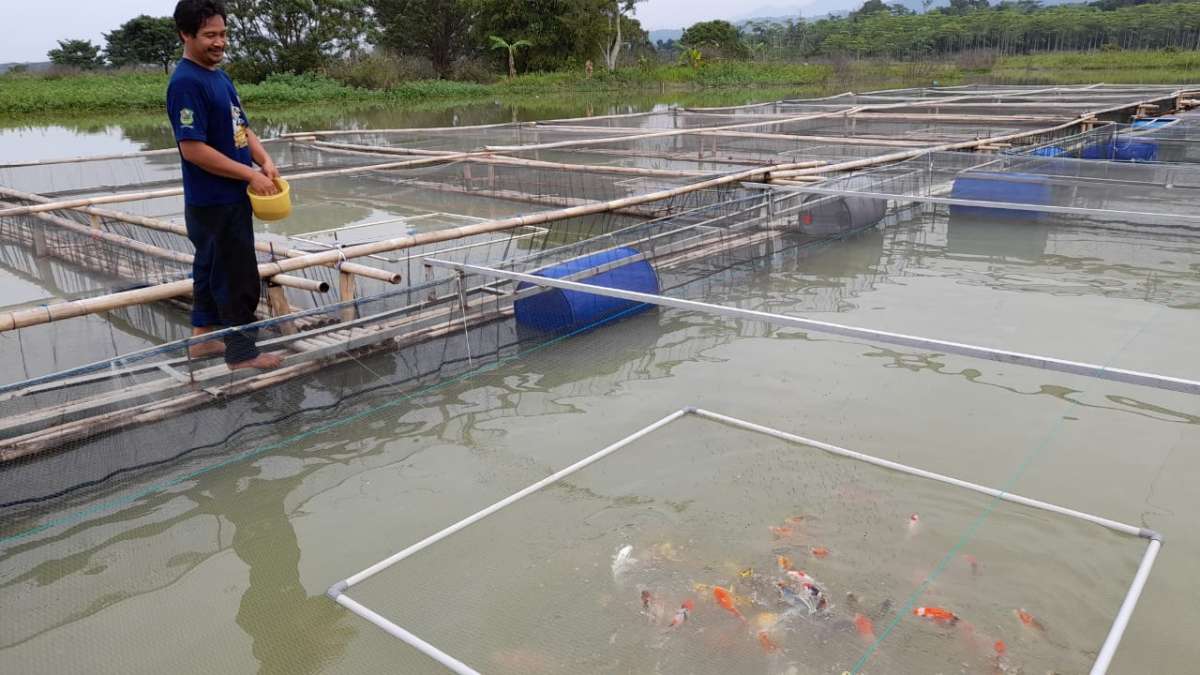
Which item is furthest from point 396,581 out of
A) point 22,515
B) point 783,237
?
point 783,237

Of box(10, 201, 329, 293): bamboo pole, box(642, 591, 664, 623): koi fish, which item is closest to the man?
box(10, 201, 329, 293): bamboo pole

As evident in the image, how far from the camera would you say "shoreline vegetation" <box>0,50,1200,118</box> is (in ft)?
75.8

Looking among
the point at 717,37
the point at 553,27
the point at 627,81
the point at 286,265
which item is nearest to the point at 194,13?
the point at 286,265

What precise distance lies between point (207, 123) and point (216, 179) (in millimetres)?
226

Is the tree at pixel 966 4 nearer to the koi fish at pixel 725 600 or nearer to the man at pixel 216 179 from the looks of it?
the man at pixel 216 179

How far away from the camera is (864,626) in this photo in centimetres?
227

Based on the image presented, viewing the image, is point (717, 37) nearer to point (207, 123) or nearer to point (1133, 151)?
point (1133, 151)

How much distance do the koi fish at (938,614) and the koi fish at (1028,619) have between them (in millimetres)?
172

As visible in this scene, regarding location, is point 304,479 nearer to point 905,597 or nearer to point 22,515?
point 22,515

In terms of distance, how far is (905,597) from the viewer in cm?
239

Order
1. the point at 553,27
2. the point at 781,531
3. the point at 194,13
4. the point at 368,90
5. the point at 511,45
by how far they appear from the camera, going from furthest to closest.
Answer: the point at 511,45 < the point at 553,27 < the point at 368,90 < the point at 194,13 < the point at 781,531

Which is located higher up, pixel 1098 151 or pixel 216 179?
pixel 216 179

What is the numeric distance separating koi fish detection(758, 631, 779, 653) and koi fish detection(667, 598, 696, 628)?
0.20m

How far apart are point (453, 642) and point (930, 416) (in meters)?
2.25
